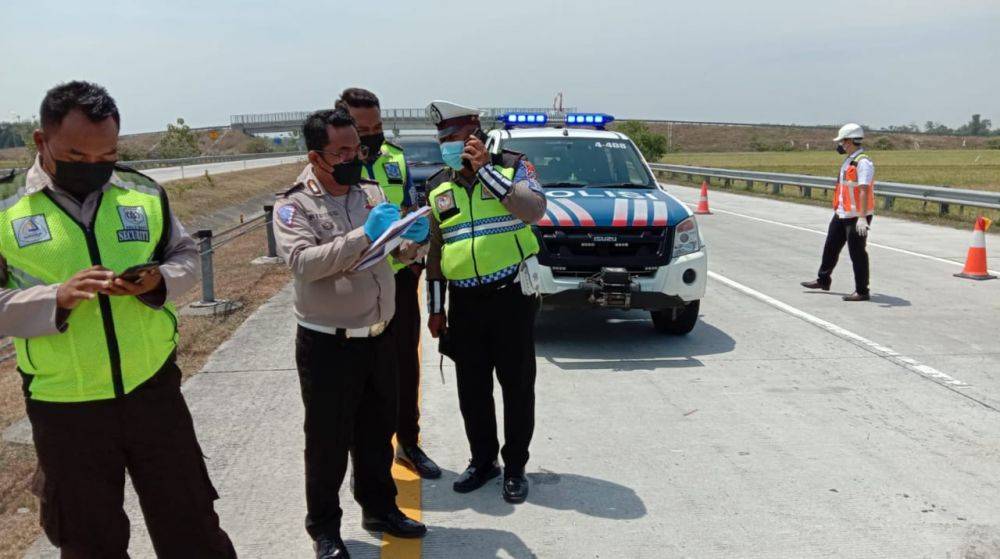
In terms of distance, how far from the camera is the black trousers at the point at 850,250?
32.6 ft

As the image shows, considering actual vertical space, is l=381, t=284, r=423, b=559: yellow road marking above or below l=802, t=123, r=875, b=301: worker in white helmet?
below

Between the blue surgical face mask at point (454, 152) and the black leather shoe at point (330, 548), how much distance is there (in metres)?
1.91

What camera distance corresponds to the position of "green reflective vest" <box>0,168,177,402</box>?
2.80 meters

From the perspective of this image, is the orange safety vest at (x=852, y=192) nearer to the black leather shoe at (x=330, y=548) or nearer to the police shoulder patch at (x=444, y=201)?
the police shoulder patch at (x=444, y=201)

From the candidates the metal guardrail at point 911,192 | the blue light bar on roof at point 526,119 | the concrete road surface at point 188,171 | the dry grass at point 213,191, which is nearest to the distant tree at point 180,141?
the concrete road surface at point 188,171

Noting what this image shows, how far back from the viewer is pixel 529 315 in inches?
183

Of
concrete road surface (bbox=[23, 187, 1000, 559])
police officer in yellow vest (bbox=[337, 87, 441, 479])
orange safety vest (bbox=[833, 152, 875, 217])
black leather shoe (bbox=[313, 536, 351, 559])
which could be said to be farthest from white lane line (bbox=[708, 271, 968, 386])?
black leather shoe (bbox=[313, 536, 351, 559])

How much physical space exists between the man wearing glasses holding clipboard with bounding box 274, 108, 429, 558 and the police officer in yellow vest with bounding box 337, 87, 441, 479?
2.34 feet

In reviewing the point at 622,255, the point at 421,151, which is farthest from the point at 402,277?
the point at 421,151

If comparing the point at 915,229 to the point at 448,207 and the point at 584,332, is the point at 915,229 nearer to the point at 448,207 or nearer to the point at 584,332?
the point at 584,332

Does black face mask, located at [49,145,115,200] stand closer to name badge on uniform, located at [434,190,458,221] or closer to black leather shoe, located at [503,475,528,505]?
name badge on uniform, located at [434,190,458,221]

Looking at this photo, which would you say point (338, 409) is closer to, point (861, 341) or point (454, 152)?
point (454, 152)

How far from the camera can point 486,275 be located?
4.52 m

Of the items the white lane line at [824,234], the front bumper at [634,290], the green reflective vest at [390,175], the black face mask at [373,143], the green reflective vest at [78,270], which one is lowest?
the white lane line at [824,234]
